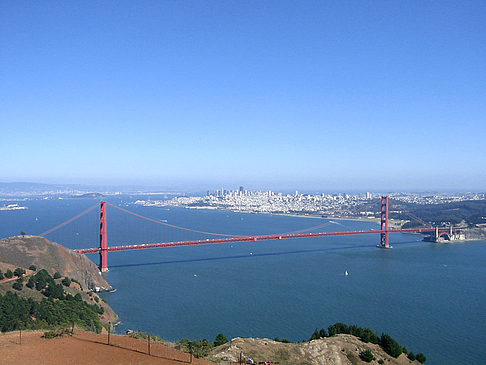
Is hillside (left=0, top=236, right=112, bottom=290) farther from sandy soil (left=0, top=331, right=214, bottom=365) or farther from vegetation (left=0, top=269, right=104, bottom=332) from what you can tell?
sandy soil (left=0, top=331, right=214, bottom=365)

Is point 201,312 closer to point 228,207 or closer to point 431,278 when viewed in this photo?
point 431,278

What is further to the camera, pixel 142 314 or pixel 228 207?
pixel 228 207

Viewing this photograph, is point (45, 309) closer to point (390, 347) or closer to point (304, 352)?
point (304, 352)

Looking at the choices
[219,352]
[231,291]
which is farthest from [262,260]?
[219,352]

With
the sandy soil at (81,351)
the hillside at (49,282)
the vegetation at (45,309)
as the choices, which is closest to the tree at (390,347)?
the sandy soil at (81,351)

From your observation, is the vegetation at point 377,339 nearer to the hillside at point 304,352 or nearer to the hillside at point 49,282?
the hillside at point 304,352

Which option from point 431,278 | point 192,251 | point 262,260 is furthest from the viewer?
point 192,251
